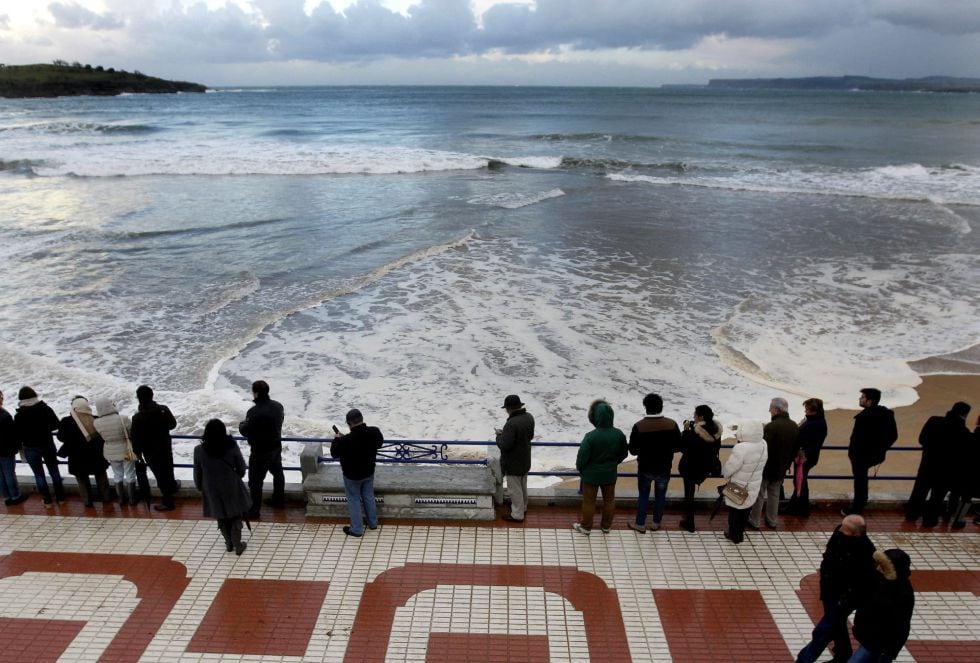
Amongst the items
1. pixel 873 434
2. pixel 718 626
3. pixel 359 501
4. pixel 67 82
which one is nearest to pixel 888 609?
pixel 718 626

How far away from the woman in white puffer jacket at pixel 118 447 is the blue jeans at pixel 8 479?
112 centimetres

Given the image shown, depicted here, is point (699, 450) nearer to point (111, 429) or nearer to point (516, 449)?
point (516, 449)

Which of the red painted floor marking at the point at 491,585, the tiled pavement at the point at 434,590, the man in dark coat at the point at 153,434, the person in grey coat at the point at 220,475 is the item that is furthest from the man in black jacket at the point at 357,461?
the man in dark coat at the point at 153,434

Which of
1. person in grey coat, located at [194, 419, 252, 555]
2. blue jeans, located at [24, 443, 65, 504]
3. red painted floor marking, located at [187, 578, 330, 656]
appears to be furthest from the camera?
blue jeans, located at [24, 443, 65, 504]

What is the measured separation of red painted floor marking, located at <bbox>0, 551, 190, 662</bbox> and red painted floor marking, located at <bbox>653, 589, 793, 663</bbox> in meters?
4.55

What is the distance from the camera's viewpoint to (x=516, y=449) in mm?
6812

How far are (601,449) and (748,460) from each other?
1464 mm

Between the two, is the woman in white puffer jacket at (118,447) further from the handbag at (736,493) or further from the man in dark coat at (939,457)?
the man in dark coat at (939,457)

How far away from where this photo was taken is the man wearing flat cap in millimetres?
6691

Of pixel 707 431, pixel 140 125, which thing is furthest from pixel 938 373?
pixel 140 125

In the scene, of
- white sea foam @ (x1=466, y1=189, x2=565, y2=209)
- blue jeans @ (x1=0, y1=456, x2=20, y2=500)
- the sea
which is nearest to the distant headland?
the sea

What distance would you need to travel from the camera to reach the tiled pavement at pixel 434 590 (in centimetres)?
552

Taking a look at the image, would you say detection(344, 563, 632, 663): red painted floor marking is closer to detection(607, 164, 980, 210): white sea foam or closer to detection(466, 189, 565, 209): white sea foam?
detection(466, 189, 565, 209): white sea foam

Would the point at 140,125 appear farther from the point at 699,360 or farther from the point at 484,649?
the point at 484,649
